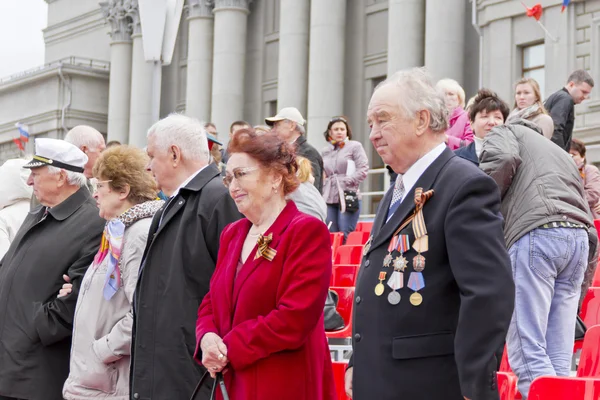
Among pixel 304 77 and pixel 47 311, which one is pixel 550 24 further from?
pixel 47 311

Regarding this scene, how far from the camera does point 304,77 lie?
2880 cm

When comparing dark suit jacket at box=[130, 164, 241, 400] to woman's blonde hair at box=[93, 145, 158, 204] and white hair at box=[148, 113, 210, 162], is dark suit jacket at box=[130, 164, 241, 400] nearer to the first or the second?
white hair at box=[148, 113, 210, 162]

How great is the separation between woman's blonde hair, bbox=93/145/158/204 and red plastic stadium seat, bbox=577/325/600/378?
253 cm

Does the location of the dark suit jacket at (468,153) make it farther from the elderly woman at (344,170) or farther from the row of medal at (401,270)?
the elderly woman at (344,170)

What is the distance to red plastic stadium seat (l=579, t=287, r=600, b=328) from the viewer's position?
692 cm

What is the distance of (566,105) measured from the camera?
897cm

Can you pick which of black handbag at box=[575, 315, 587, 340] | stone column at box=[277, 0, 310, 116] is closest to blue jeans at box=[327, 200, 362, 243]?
black handbag at box=[575, 315, 587, 340]

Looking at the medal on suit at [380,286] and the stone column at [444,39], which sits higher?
the stone column at [444,39]

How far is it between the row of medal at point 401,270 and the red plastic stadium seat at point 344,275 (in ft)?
16.2

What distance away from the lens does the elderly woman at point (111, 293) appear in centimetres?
527

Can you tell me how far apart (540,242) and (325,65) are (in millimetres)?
21739

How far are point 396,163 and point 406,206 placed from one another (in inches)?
7.7

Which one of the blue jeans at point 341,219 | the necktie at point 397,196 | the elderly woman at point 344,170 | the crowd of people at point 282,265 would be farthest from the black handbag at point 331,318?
the blue jeans at point 341,219

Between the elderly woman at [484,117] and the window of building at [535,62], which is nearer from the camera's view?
the elderly woman at [484,117]
